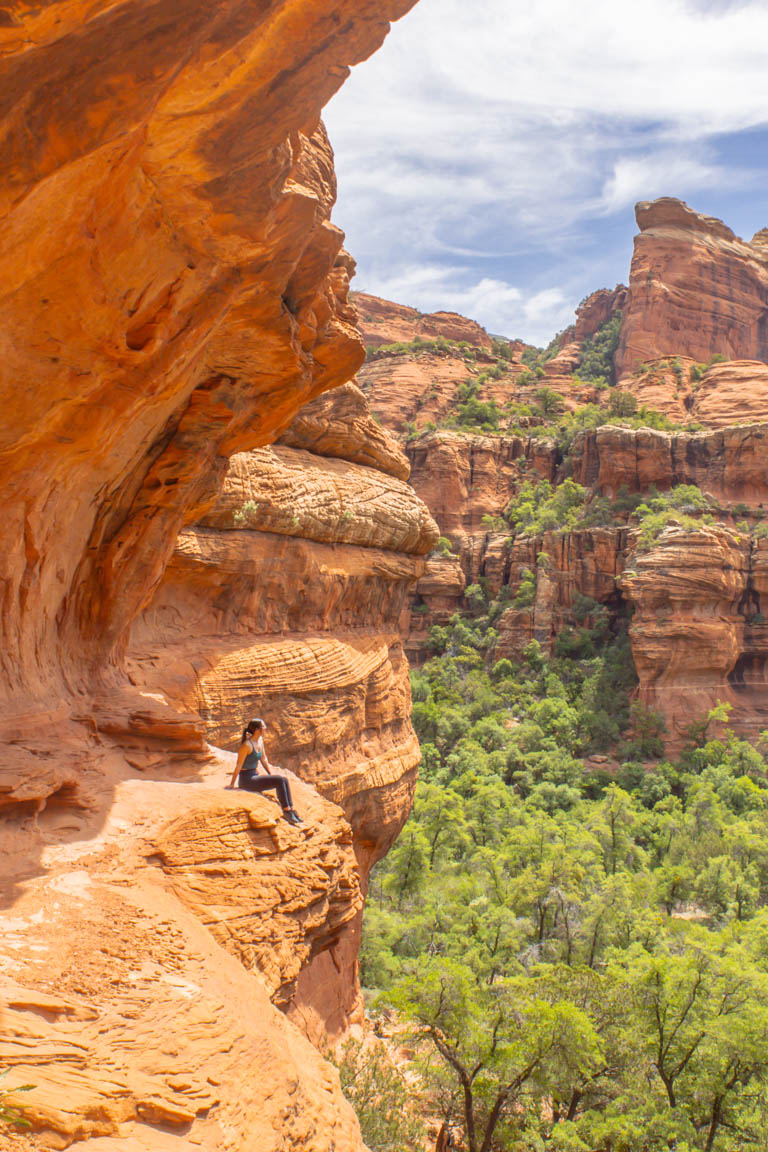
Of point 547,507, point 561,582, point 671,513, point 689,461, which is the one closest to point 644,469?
point 689,461

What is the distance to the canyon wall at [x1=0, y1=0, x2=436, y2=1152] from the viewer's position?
11.8ft

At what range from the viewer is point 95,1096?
326 centimetres

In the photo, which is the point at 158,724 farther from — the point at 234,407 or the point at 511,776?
the point at 511,776

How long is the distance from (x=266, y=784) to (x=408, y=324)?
79.2m

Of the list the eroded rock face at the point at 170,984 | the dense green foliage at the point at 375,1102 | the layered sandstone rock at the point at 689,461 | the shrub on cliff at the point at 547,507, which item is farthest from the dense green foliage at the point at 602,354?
the eroded rock face at the point at 170,984

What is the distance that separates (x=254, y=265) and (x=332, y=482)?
687 centimetres

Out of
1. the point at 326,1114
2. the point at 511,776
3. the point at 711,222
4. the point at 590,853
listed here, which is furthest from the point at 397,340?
the point at 326,1114

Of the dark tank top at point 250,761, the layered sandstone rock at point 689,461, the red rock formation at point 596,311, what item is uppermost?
the red rock formation at point 596,311

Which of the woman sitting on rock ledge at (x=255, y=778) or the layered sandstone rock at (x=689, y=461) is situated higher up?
the layered sandstone rock at (x=689, y=461)

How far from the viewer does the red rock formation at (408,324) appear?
77688 millimetres

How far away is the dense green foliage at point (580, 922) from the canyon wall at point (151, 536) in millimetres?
3519

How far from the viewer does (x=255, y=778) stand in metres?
6.48

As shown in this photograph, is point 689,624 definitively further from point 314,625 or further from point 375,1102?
point 375,1102

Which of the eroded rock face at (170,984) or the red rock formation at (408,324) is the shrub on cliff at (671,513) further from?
the red rock formation at (408,324)
